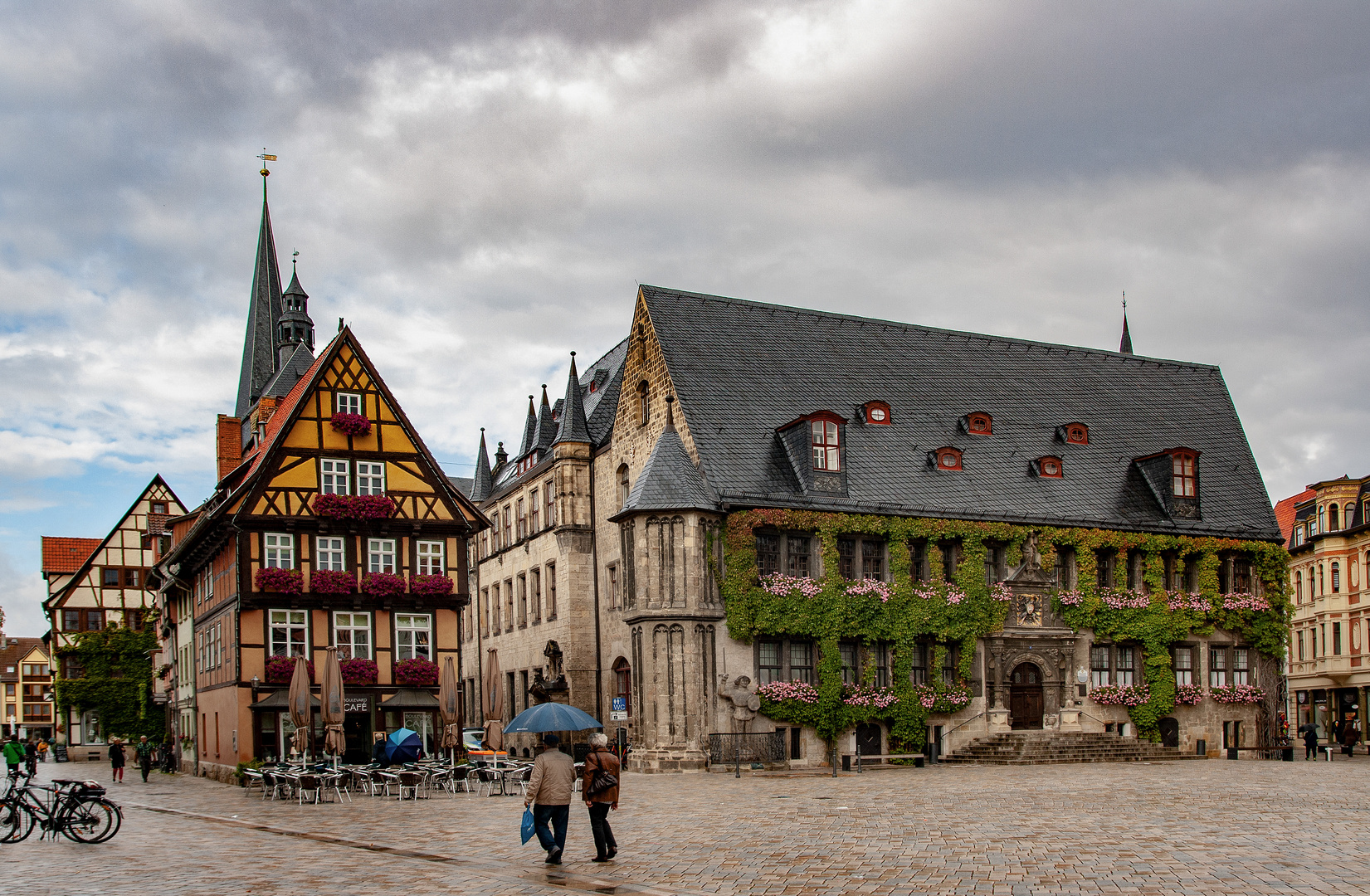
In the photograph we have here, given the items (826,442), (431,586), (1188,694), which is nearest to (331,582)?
(431,586)

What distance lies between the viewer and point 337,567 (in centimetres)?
3797

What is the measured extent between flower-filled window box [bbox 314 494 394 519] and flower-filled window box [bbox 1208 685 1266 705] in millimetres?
25644

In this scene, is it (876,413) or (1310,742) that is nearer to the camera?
(876,413)

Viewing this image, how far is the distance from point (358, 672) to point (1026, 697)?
19099 mm

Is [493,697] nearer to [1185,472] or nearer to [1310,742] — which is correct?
[1185,472]

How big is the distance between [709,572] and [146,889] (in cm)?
2406

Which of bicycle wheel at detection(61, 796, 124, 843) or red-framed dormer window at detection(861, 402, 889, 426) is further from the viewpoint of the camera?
red-framed dormer window at detection(861, 402, 889, 426)

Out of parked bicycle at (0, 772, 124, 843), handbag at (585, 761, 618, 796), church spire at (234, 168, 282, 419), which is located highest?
church spire at (234, 168, 282, 419)

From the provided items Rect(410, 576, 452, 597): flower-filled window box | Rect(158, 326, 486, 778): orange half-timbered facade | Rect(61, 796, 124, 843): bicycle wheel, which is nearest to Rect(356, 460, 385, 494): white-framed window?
Rect(158, 326, 486, 778): orange half-timbered facade

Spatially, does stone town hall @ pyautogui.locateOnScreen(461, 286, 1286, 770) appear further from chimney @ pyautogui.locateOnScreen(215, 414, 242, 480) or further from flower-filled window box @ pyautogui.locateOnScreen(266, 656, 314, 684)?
chimney @ pyautogui.locateOnScreen(215, 414, 242, 480)

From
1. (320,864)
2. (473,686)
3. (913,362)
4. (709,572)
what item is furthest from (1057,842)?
(473,686)

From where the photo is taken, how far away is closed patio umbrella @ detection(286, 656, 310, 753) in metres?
29.8

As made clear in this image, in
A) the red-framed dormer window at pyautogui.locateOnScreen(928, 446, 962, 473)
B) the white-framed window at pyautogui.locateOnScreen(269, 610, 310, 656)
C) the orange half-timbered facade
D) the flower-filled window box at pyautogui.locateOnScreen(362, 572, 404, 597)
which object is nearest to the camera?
the orange half-timbered facade

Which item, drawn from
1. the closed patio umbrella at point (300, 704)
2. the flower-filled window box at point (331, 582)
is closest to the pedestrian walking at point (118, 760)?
the flower-filled window box at point (331, 582)
